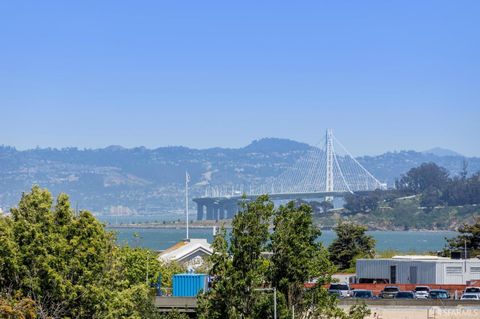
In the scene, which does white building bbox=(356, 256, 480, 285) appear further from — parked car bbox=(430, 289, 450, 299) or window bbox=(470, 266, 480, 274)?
parked car bbox=(430, 289, 450, 299)

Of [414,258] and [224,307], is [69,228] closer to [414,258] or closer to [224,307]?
[224,307]

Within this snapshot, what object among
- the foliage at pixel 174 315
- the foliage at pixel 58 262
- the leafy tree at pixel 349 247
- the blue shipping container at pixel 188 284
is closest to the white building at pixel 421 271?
the blue shipping container at pixel 188 284

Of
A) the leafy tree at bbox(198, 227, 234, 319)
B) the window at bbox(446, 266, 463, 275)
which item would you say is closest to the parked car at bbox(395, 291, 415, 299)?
the window at bbox(446, 266, 463, 275)

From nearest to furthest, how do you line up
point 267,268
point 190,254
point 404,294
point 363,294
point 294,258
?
point 267,268 < point 294,258 < point 404,294 < point 363,294 < point 190,254

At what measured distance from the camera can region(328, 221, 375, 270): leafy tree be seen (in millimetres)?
90688

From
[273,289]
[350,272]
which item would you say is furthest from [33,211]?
[350,272]

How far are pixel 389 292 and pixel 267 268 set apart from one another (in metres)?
17.2

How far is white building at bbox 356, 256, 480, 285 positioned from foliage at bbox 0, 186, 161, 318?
26.1 m

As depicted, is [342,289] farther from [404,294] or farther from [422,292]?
[422,292]

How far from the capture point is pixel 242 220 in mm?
40469

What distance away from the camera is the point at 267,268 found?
39.9 m

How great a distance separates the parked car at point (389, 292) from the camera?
177 feet

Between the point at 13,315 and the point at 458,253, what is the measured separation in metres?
42.9

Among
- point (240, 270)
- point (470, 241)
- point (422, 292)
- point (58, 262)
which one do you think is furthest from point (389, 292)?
point (470, 241)
